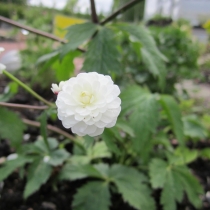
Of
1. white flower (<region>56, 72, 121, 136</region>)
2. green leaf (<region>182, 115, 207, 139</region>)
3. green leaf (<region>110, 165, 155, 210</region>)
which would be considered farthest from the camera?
green leaf (<region>182, 115, 207, 139</region>)

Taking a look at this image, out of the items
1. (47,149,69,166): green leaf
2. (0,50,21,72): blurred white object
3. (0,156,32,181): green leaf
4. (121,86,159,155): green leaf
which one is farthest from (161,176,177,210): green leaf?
(0,50,21,72): blurred white object

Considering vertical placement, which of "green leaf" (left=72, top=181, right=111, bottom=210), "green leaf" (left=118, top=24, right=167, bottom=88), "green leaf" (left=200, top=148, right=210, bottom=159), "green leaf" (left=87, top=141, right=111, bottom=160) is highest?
"green leaf" (left=118, top=24, right=167, bottom=88)

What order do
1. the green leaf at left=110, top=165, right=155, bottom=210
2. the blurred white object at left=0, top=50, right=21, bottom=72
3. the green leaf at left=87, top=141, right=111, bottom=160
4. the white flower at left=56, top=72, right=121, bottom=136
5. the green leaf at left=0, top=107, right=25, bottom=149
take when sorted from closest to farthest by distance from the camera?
the white flower at left=56, top=72, right=121, bottom=136, the green leaf at left=0, top=107, right=25, bottom=149, the green leaf at left=110, top=165, right=155, bottom=210, the green leaf at left=87, top=141, right=111, bottom=160, the blurred white object at left=0, top=50, right=21, bottom=72

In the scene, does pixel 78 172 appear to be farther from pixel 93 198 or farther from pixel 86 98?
pixel 86 98

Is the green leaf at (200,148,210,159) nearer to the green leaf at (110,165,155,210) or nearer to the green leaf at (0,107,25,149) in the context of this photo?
the green leaf at (110,165,155,210)

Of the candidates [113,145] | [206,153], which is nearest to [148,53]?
[113,145]

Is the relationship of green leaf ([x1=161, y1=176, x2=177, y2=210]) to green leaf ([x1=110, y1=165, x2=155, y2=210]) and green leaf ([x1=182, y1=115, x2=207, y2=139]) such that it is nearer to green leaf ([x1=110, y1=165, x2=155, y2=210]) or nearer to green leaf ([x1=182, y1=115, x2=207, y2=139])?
green leaf ([x1=110, y1=165, x2=155, y2=210])

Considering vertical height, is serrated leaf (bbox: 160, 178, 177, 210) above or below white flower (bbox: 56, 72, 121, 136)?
below

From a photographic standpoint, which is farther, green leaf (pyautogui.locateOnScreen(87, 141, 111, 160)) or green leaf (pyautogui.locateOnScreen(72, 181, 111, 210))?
green leaf (pyautogui.locateOnScreen(87, 141, 111, 160))
